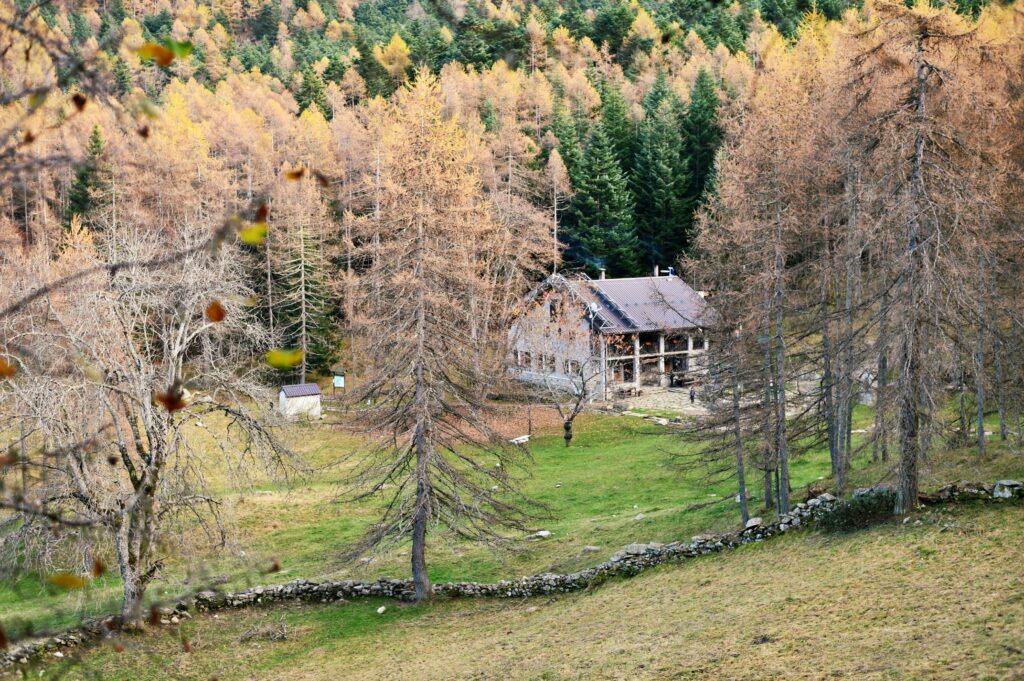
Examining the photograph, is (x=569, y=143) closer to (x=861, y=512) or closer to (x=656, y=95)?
(x=656, y=95)

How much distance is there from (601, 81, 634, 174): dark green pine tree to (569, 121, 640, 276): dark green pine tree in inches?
198

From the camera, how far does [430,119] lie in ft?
125

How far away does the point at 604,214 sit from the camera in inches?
2170

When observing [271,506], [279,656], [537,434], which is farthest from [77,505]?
[537,434]

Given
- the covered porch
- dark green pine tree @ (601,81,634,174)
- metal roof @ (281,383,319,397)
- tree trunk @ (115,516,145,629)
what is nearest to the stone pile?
tree trunk @ (115,516,145,629)

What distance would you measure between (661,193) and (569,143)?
26.8 ft

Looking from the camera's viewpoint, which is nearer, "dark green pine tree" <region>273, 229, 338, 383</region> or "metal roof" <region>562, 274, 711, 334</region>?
"metal roof" <region>562, 274, 711, 334</region>

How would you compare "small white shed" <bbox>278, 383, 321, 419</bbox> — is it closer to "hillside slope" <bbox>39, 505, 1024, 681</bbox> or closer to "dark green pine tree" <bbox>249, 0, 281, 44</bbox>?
"hillside slope" <bbox>39, 505, 1024, 681</bbox>

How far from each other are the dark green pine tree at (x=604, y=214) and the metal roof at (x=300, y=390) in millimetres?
20865

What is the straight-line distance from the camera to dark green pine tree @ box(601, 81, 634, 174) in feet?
202

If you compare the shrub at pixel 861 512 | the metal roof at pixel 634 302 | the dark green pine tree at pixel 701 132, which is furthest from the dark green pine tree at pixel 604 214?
the shrub at pixel 861 512

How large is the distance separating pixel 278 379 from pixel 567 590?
32.6m

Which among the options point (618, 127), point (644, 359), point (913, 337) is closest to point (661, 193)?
point (618, 127)

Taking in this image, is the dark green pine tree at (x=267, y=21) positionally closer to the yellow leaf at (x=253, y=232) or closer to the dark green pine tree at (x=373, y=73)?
the dark green pine tree at (x=373, y=73)
